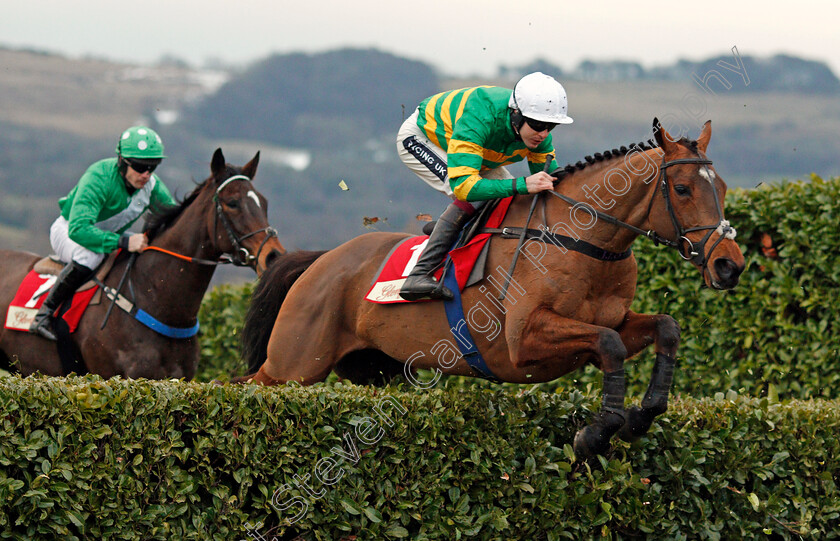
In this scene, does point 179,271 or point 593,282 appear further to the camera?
point 179,271

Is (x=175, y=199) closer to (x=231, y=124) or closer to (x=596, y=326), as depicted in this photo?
(x=596, y=326)

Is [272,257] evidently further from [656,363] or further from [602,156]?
[656,363]

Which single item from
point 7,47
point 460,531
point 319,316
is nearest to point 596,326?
point 460,531

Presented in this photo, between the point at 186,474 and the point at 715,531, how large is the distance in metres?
2.77

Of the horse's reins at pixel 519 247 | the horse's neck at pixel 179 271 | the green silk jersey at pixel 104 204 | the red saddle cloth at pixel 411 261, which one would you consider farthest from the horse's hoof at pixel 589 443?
the green silk jersey at pixel 104 204

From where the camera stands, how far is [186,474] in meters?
4.13

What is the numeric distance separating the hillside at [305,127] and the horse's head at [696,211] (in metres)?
19.6

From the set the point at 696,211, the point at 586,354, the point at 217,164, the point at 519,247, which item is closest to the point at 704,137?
the point at 696,211

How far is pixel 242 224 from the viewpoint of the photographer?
6.67 meters

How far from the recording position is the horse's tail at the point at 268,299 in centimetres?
635

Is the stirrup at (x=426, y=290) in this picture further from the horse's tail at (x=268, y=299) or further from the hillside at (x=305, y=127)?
the hillside at (x=305, y=127)

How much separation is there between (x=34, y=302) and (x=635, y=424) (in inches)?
193

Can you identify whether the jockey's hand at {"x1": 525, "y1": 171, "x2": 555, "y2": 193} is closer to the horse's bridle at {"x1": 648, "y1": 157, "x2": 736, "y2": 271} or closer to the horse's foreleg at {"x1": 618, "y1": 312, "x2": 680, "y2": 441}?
the horse's bridle at {"x1": 648, "y1": 157, "x2": 736, "y2": 271}

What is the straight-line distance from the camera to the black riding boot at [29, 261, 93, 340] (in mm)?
6699
